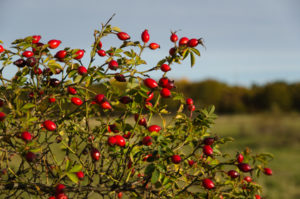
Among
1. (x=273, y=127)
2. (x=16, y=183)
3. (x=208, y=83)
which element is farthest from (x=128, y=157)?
(x=208, y=83)

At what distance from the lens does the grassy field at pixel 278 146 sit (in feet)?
22.2

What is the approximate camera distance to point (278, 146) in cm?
1304

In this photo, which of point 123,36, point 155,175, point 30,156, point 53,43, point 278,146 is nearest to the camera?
point 30,156

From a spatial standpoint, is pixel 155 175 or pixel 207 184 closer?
pixel 155 175

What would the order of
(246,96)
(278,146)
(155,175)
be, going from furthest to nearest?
1. (246,96)
2. (278,146)
3. (155,175)

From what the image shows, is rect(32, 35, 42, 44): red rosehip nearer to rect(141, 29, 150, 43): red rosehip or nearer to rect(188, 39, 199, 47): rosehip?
rect(141, 29, 150, 43): red rosehip

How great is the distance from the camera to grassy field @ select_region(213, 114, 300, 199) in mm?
6762

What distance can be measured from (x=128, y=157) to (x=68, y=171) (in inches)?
11.7

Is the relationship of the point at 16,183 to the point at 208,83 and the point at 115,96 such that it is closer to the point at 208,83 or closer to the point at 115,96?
the point at 115,96

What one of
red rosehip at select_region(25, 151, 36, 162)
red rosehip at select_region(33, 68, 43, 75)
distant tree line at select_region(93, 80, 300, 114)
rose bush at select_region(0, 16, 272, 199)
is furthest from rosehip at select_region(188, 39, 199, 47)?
distant tree line at select_region(93, 80, 300, 114)

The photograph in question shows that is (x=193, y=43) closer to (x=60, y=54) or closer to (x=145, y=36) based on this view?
(x=145, y=36)

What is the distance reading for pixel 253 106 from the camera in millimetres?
37594

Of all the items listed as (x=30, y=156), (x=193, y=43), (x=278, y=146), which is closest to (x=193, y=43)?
(x=193, y=43)

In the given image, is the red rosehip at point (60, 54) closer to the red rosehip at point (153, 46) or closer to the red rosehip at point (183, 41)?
the red rosehip at point (153, 46)
